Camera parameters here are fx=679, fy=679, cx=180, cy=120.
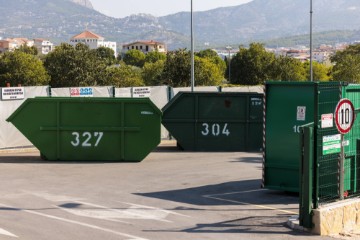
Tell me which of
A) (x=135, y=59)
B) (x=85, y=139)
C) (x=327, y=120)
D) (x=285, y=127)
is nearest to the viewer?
(x=327, y=120)

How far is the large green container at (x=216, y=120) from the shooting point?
2350 centimetres

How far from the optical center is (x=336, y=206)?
463 inches

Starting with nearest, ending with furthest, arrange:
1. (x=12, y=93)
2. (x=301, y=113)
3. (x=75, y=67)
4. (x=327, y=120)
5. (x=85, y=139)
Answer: (x=327, y=120) → (x=301, y=113) → (x=85, y=139) → (x=12, y=93) → (x=75, y=67)

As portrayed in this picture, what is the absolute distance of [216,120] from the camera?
928 inches

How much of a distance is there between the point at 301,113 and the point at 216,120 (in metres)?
9.65

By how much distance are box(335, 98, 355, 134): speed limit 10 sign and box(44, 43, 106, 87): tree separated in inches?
2403

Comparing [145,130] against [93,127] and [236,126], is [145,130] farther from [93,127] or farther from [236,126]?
[236,126]

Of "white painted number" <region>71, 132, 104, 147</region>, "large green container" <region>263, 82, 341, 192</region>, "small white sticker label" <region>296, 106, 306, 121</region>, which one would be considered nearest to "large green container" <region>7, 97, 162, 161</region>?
"white painted number" <region>71, 132, 104, 147</region>

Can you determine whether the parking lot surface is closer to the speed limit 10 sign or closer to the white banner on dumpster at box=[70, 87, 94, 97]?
the speed limit 10 sign

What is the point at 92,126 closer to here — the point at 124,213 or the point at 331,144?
the point at 124,213

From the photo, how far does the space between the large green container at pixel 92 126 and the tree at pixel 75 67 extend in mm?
52133

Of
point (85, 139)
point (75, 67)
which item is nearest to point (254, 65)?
point (75, 67)

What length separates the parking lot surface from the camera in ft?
37.6

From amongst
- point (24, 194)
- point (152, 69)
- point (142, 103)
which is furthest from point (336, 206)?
point (152, 69)
